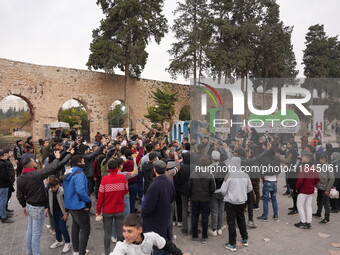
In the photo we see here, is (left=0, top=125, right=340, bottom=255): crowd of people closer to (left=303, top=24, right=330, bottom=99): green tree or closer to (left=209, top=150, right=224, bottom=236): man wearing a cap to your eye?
(left=209, top=150, right=224, bottom=236): man wearing a cap

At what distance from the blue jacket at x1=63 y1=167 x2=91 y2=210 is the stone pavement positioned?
3.14 feet

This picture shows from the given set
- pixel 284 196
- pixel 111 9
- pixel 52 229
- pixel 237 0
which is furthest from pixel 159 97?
pixel 52 229

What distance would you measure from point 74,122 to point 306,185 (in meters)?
28.1

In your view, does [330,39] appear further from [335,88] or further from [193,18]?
[193,18]

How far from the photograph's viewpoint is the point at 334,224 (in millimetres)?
4703

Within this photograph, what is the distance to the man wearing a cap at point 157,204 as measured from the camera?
311cm

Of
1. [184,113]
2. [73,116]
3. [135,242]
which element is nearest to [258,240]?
[135,242]

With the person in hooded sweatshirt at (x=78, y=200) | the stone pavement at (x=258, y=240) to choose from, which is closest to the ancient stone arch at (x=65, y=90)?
the stone pavement at (x=258, y=240)

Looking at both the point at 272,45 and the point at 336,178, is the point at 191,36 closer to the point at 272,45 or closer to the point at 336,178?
the point at 272,45

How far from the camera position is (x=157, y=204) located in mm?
3162

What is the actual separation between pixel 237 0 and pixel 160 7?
624cm

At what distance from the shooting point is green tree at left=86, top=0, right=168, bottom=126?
17.1 m

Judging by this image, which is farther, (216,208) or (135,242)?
(216,208)

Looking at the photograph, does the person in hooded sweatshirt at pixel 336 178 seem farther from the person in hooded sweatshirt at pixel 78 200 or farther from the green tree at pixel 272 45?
the green tree at pixel 272 45
